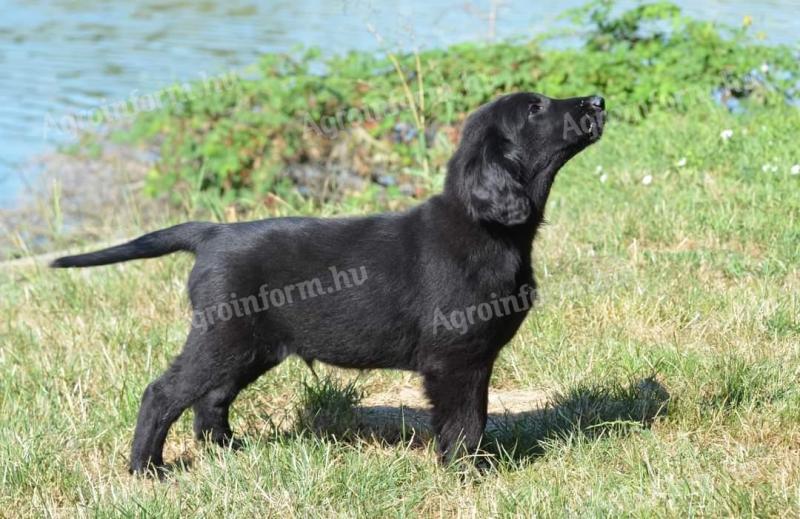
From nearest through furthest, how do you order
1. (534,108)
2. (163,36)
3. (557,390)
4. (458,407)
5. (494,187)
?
(494,187) → (458,407) → (534,108) → (557,390) → (163,36)

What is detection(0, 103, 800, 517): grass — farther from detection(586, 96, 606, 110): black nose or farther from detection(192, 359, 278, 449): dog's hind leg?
detection(586, 96, 606, 110): black nose

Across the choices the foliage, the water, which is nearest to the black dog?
the water

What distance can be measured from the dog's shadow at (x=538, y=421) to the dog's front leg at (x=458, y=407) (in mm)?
142

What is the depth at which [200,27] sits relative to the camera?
47.0ft

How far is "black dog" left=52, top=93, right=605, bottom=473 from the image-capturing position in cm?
354

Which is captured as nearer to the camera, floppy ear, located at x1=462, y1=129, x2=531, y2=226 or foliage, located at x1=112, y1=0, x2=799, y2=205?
floppy ear, located at x1=462, y1=129, x2=531, y2=226

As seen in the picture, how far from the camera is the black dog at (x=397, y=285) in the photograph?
354 cm

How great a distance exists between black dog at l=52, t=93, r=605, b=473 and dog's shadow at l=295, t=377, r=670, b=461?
0.94 ft

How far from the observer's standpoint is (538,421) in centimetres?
390

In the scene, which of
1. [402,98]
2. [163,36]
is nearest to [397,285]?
[402,98]

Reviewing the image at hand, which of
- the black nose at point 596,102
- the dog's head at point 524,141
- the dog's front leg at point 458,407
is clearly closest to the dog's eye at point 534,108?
the dog's head at point 524,141

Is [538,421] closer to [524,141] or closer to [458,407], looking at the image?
[458,407]

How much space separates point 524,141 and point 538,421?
1.03m

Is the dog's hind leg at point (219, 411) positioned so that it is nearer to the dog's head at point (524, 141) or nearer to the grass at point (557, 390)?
the grass at point (557, 390)
